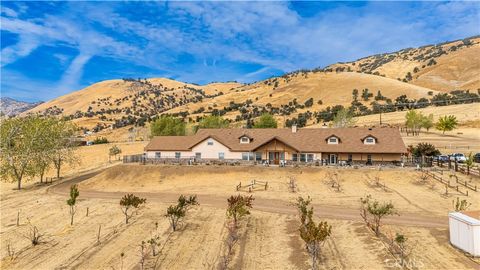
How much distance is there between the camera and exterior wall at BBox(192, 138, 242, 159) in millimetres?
53781

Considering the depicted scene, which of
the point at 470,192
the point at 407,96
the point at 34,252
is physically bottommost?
the point at 34,252

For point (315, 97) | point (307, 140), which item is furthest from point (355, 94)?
point (307, 140)

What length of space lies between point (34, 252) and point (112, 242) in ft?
16.2

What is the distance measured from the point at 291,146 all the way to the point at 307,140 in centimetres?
388

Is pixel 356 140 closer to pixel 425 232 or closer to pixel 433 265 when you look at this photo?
pixel 425 232

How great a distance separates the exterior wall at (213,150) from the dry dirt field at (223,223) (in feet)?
19.5

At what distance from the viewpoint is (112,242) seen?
24875 millimetres

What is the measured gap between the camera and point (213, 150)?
2148 inches

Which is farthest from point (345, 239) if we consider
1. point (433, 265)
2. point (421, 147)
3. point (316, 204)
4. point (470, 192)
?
point (421, 147)

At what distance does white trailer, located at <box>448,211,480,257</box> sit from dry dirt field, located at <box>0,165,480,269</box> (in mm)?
611

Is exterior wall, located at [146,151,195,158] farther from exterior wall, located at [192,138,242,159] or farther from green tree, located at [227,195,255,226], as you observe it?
green tree, located at [227,195,255,226]

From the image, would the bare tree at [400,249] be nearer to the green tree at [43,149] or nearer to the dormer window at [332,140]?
the dormer window at [332,140]

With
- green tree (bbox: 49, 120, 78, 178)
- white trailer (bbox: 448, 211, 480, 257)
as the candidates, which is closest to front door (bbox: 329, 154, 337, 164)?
white trailer (bbox: 448, 211, 480, 257)

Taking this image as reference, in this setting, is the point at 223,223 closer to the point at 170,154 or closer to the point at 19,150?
the point at 170,154
